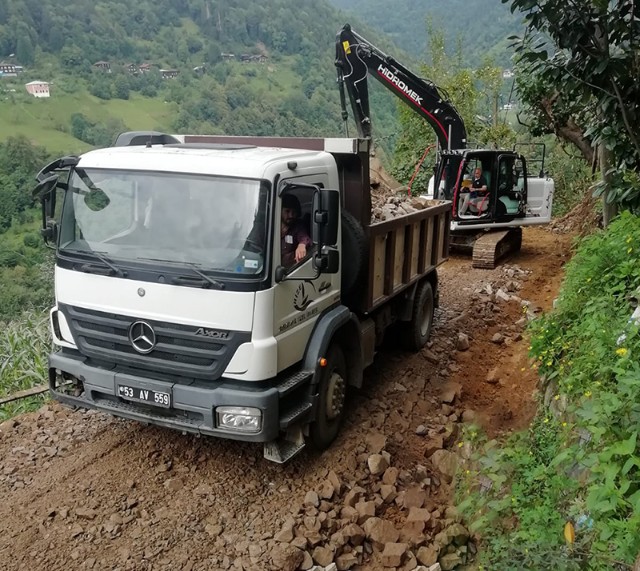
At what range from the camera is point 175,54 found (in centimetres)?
7988

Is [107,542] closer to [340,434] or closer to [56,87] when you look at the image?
[340,434]

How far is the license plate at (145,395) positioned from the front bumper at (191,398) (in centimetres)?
3

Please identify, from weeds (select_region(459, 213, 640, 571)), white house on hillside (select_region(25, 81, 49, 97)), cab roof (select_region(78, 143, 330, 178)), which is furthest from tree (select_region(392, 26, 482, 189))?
white house on hillside (select_region(25, 81, 49, 97))

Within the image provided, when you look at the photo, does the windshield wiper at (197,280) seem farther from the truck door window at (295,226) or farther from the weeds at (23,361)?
the weeds at (23,361)

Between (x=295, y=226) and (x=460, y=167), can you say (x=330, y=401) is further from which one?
(x=460, y=167)

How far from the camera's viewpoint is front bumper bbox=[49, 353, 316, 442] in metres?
3.87

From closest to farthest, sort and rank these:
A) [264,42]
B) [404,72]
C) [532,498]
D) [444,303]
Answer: [532,498]
[444,303]
[404,72]
[264,42]

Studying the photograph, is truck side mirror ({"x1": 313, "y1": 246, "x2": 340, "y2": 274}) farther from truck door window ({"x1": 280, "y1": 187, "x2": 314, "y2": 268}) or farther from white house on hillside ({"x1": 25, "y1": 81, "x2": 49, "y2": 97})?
white house on hillside ({"x1": 25, "y1": 81, "x2": 49, "y2": 97})

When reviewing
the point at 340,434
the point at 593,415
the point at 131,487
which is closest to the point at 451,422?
the point at 340,434

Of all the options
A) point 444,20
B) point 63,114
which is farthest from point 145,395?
point 444,20

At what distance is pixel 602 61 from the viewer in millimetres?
4688

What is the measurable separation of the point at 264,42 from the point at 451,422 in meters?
90.1

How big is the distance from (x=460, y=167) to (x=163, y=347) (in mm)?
8285

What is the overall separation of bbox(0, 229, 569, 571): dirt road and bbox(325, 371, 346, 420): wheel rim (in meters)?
0.31
